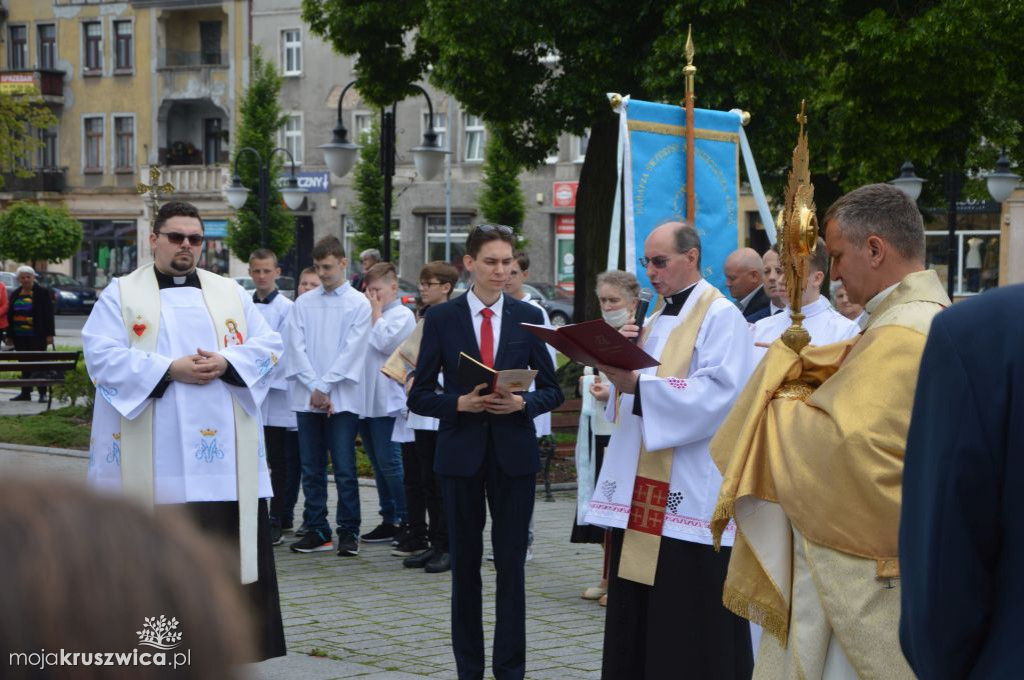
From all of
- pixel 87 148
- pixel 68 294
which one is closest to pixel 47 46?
pixel 87 148

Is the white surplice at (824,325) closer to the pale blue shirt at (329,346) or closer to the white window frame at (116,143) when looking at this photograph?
the pale blue shirt at (329,346)

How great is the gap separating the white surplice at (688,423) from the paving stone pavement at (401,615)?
4.14ft

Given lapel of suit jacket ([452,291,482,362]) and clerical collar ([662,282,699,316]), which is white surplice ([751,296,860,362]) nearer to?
clerical collar ([662,282,699,316])

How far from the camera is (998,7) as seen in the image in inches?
673

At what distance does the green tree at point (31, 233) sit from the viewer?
157 ft

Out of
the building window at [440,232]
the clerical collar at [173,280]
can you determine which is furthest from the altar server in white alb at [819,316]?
the building window at [440,232]

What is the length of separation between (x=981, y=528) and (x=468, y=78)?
1598 cm

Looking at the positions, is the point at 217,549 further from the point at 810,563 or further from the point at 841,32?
the point at 841,32

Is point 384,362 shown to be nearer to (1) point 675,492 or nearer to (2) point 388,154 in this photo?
(1) point 675,492

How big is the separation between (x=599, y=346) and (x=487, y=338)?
1209mm

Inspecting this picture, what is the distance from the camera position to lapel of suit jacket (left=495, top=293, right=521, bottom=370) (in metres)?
6.55

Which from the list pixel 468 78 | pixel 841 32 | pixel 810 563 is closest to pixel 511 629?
pixel 810 563

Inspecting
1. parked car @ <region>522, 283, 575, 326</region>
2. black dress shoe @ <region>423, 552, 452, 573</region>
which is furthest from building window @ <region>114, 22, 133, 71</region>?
black dress shoe @ <region>423, 552, 452, 573</region>

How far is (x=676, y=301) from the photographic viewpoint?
→ 19.3 ft
